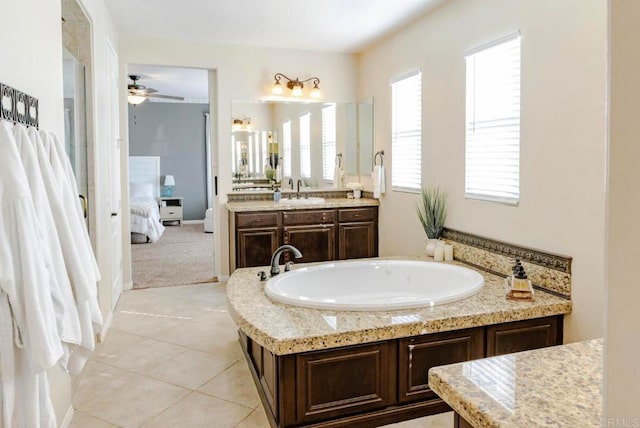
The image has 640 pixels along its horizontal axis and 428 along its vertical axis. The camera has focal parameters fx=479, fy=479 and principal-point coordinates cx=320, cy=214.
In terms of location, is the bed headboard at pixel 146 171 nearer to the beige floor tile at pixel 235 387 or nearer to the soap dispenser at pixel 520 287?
the beige floor tile at pixel 235 387

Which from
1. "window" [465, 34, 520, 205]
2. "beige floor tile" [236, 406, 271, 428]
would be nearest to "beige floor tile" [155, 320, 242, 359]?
"beige floor tile" [236, 406, 271, 428]

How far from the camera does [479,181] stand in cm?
348

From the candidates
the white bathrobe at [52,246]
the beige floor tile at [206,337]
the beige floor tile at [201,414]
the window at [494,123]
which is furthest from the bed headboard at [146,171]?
the white bathrobe at [52,246]

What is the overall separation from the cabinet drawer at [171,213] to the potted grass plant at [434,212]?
23.3ft

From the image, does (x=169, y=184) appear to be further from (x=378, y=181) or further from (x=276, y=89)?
(x=378, y=181)

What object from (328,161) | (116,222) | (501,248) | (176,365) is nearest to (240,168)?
(328,161)

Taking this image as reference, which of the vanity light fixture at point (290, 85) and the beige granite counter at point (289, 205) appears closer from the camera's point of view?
the beige granite counter at point (289, 205)

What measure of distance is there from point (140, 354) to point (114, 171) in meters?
1.87

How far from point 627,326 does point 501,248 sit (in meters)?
2.80

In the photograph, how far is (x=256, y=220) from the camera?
4824 millimetres

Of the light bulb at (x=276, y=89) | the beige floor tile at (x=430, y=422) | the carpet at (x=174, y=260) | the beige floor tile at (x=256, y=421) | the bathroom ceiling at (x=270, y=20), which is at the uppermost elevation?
the bathroom ceiling at (x=270, y=20)

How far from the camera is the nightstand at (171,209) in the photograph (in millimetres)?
9953

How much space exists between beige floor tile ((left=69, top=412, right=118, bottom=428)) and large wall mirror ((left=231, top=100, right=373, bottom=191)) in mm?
3138

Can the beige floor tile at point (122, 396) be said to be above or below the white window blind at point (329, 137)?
below
